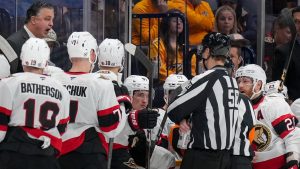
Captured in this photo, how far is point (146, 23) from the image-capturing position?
36.1ft

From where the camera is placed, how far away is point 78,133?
770cm

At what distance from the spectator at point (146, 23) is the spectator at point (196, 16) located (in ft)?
0.58

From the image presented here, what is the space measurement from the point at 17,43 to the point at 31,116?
4.11ft

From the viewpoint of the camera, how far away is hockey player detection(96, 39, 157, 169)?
8078 mm

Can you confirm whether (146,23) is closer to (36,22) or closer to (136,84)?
(136,84)

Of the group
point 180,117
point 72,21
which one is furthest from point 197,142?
point 72,21

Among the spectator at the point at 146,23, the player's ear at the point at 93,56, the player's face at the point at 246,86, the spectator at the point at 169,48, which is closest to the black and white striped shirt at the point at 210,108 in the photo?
the player's ear at the point at 93,56

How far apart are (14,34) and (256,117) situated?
6.98 feet

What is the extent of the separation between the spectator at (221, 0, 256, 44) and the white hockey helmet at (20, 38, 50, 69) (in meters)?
4.07

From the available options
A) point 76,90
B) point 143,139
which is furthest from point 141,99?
point 76,90

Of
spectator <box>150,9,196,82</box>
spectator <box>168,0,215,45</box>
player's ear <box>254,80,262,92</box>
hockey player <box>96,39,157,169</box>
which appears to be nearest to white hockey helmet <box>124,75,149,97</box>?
hockey player <box>96,39,157,169</box>

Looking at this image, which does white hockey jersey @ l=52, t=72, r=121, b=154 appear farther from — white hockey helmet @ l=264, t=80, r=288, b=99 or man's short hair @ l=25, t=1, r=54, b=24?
white hockey helmet @ l=264, t=80, r=288, b=99

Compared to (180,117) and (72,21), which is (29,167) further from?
(72,21)

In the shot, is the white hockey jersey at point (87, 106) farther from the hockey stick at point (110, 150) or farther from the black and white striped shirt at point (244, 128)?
the black and white striped shirt at point (244, 128)
